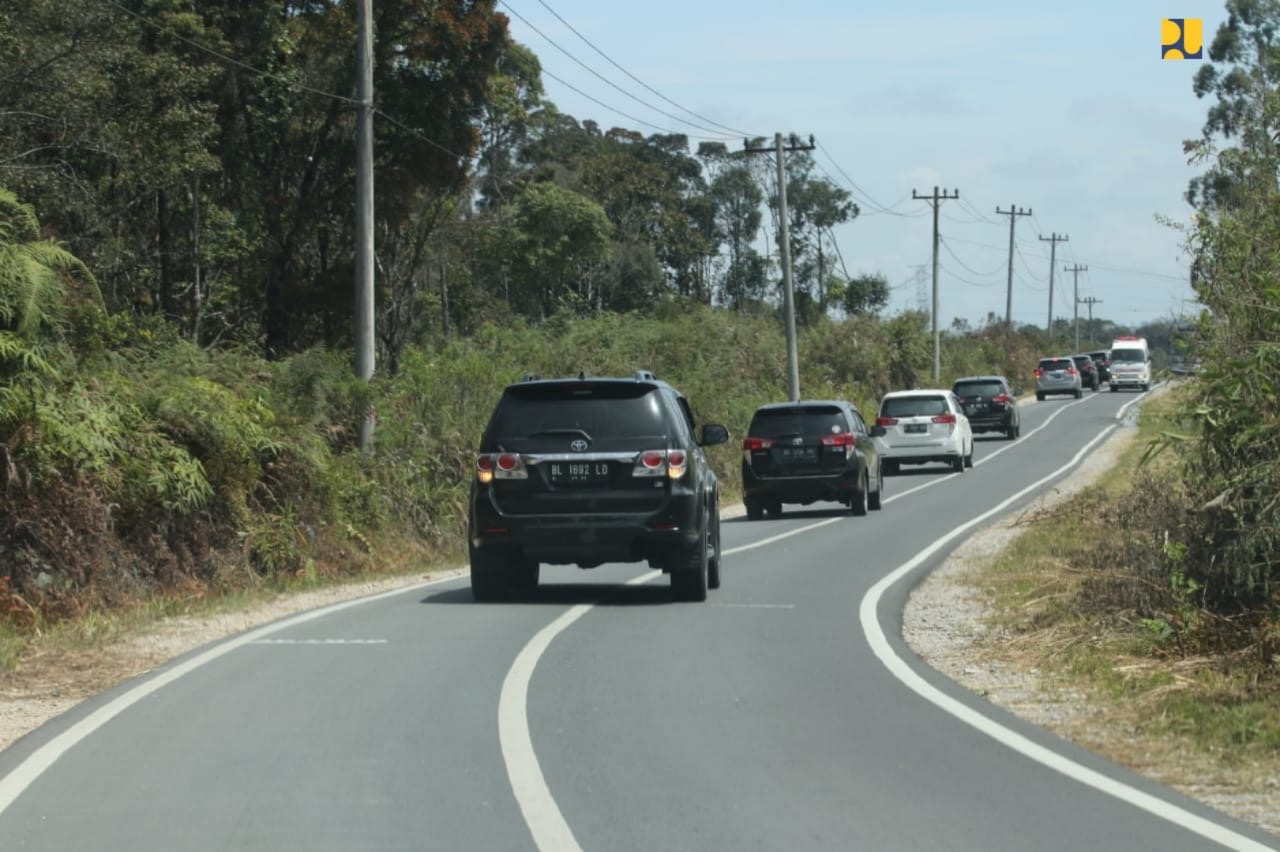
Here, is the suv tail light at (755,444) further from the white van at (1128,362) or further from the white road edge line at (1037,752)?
the white van at (1128,362)

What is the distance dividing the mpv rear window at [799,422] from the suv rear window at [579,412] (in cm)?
1267

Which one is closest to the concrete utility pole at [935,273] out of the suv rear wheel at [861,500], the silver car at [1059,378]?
the silver car at [1059,378]

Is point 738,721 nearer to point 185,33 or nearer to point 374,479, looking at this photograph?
point 374,479

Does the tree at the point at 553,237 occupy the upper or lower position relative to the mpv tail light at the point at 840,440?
upper

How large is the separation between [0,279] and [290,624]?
379cm

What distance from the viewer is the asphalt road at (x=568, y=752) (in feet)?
23.3

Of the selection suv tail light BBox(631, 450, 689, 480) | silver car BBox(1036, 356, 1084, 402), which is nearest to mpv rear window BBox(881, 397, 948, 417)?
suv tail light BBox(631, 450, 689, 480)

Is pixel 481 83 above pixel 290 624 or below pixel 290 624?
above

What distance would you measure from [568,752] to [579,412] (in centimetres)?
682

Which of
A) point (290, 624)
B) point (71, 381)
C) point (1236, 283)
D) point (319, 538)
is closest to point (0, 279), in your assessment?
point (71, 381)

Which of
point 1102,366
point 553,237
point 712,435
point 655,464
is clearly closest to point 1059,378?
point 1102,366

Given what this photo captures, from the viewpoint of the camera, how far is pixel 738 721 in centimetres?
969

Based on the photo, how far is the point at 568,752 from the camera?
874 cm

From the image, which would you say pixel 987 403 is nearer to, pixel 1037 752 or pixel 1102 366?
pixel 1102 366
